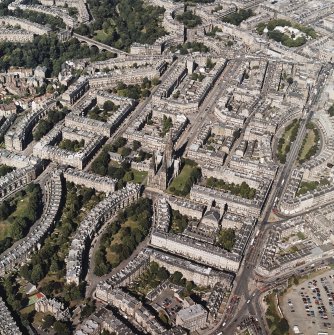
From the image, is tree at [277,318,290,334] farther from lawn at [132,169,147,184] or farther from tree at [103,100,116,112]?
tree at [103,100,116,112]

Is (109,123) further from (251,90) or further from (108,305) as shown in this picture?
(108,305)

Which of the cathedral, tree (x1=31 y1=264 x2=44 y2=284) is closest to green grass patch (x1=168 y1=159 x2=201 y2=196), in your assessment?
the cathedral

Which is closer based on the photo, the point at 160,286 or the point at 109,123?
the point at 160,286

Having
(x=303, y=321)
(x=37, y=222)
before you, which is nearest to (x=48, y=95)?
(x=37, y=222)

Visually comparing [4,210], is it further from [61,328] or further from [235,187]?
[235,187]

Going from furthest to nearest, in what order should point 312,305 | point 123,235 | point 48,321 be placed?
point 123,235
point 312,305
point 48,321

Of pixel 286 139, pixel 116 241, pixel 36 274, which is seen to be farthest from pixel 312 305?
pixel 286 139
